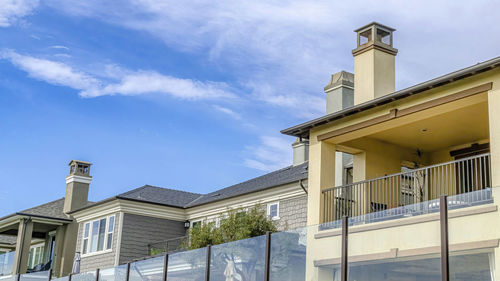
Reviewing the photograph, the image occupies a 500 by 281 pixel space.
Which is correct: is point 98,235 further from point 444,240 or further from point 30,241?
point 444,240

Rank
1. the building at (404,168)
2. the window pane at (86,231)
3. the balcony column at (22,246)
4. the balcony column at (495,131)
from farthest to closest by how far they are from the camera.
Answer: the balcony column at (22,246) → the window pane at (86,231) → the balcony column at (495,131) → the building at (404,168)

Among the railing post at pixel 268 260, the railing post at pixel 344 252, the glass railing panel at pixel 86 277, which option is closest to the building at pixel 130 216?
the glass railing panel at pixel 86 277

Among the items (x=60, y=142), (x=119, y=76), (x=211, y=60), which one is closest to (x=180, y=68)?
(x=211, y=60)

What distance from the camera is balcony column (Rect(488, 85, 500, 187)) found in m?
12.3

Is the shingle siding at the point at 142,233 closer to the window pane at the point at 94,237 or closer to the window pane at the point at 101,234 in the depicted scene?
the window pane at the point at 101,234

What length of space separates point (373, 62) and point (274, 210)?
6931 millimetres

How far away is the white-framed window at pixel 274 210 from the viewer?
22.6 m

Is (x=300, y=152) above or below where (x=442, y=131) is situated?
above

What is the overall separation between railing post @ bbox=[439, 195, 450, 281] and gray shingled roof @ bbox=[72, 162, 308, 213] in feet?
39.6

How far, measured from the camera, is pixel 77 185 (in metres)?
32.3

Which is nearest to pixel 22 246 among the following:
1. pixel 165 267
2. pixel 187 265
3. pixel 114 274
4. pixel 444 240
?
pixel 114 274

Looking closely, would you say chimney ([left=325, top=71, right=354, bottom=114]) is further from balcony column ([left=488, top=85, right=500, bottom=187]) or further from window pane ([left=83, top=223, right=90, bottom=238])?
window pane ([left=83, top=223, right=90, bottom=238])

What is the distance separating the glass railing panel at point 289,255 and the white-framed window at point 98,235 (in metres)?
15.9

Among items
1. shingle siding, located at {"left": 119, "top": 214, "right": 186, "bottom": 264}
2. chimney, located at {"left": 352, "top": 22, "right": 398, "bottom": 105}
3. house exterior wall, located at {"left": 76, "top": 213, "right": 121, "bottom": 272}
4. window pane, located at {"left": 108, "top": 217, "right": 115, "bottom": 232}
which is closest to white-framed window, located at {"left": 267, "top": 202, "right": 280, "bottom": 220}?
shingle siding, located at {"left": 119, "top": 214, "right": 186, "bottom": 264}
